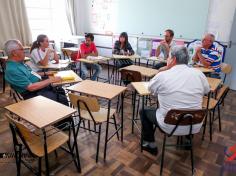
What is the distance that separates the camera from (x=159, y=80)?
1.96 m

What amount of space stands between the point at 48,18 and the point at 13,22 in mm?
1295

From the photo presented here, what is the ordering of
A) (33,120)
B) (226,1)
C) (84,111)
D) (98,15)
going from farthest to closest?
(98,15) → (226,1) → (84,111) → (33,120)

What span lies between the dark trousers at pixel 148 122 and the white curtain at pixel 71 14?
5374 mm

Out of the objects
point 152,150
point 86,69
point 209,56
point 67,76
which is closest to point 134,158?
point 152,150

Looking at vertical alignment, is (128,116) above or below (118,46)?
below

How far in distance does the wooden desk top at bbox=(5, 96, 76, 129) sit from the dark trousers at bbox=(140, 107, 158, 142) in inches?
34.4

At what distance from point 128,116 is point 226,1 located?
3396mm

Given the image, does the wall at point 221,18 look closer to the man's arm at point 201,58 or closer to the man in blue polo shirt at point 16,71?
the man's arm at point 201,58

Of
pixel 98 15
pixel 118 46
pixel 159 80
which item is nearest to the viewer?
pixel 159 80

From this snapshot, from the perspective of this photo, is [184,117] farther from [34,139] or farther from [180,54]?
[34,139]

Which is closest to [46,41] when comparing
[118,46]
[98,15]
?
[118,46]

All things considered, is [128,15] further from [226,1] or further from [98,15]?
[226,1]

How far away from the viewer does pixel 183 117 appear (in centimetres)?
189

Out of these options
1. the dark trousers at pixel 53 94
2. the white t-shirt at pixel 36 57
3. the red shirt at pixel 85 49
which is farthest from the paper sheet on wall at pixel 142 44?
the dark trousers at pixel 53 94
